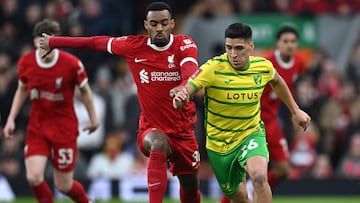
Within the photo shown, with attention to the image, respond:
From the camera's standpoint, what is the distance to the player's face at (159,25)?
11.5 meters

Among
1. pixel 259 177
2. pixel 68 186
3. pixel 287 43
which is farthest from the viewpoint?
pixel 287 43

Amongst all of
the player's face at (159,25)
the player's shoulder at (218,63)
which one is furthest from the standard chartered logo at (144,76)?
the player's shoulder at (218,63)

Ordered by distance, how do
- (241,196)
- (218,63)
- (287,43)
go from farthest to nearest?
(287,43)
(241,196)
(218,63)

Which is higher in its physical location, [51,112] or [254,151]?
[51,112]

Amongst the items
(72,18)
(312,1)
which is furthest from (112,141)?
(312,1)

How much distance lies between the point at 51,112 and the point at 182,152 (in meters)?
2.30

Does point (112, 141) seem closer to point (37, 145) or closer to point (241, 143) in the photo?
point (37, 145)

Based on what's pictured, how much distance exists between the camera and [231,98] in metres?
11.3

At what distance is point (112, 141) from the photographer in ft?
58.1

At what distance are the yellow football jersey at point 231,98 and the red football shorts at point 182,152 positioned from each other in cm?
33

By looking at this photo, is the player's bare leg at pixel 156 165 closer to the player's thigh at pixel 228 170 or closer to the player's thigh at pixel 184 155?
the player's thigh at pixel 184 155

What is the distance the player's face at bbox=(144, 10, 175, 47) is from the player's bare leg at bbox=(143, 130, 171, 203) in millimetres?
969

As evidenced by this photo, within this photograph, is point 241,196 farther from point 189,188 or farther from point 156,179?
point 156,179

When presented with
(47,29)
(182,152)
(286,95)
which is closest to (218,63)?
(286,95)
